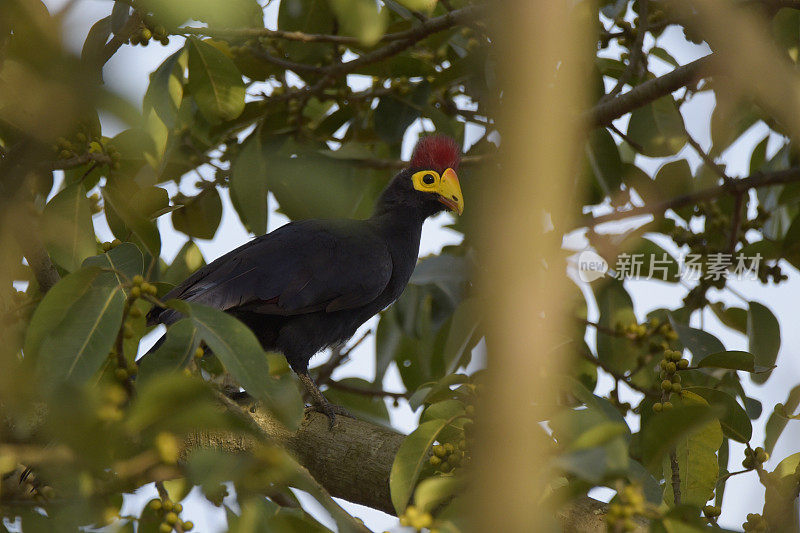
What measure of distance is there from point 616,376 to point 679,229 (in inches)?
35.7

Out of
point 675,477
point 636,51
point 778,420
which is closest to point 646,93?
point 636,51

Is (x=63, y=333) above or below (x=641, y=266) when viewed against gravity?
below

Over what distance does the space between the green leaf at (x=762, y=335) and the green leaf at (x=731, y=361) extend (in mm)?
856

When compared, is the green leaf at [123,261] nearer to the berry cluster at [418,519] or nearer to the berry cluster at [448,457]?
the berry cluster at [448,457]

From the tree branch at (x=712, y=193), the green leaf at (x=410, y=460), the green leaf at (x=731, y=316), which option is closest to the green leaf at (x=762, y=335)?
the green leaf at (x=731, y=316)

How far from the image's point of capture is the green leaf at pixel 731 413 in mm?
2133

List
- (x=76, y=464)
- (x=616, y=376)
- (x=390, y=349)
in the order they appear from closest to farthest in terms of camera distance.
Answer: (x=76, y=464) < (x=616, y=376) < (x=390, y=349)

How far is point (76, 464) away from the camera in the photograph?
3.67ft

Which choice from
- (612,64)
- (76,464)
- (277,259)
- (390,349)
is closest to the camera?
(76,464)

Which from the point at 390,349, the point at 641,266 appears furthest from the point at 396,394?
the point at 641,266

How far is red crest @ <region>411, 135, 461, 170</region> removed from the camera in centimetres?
343

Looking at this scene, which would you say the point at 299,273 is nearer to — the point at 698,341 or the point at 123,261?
the point at 123,261

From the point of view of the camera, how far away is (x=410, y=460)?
5.75 feet

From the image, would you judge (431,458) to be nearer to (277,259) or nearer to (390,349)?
(277,259)
